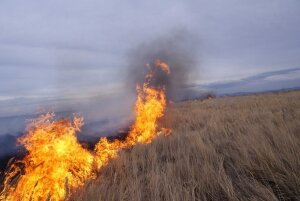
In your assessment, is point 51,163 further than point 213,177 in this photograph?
Yes

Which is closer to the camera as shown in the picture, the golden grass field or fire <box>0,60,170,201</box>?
the golden grass field

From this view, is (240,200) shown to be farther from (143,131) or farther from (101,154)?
(143,131)

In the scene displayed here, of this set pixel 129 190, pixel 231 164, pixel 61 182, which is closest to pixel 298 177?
pixel 231 164

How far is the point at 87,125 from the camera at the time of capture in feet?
31.7

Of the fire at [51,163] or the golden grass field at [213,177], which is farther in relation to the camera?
the fire at [51,163]

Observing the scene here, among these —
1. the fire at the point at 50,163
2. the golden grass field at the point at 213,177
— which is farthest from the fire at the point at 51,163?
the golden grass field at the point at 213,177

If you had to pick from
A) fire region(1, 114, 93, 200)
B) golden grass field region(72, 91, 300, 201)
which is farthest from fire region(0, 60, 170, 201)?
golden grass field region(72, 91, 300, 201)

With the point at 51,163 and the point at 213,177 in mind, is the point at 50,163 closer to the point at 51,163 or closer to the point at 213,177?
the point at 51,163

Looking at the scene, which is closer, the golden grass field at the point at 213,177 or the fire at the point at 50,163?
the golden grass field at the point at 213,177

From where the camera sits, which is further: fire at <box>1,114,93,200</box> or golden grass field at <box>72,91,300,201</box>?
fire at <box>1,114,93,200</box>

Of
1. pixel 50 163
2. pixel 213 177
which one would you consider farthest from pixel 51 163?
pixel 213 177

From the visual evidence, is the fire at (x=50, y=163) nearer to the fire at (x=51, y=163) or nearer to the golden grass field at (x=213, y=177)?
the fire at (x=51, y=163)

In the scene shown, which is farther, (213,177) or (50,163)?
(50,163)

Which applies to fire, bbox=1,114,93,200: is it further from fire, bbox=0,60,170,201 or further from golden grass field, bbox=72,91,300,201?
golden grass field, bbox=72,91,300,201
